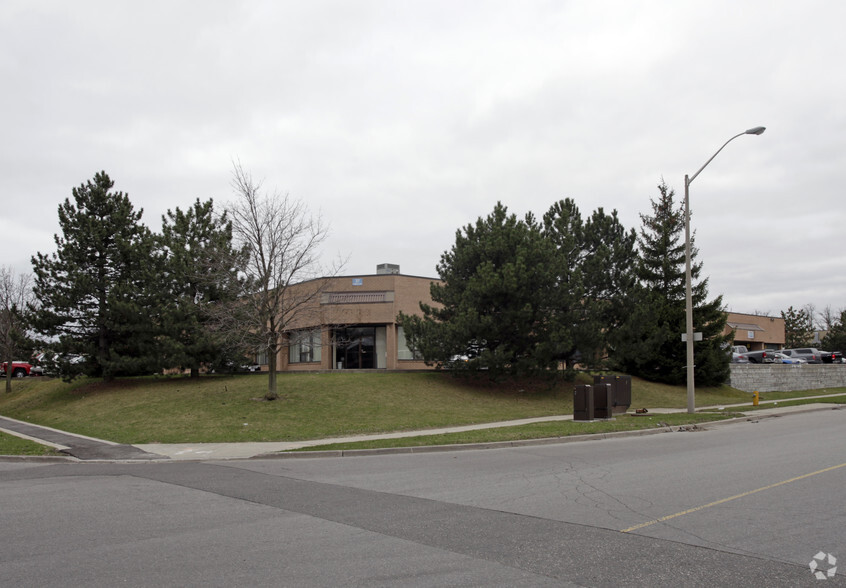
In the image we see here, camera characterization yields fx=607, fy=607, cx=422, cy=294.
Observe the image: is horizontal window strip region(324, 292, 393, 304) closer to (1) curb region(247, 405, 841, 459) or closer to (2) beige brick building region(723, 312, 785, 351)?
(1) curb region(247, 405, 841, 459)

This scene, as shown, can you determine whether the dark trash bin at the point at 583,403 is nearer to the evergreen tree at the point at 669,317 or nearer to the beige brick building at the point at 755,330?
the evergreen tree at the point at 669,317

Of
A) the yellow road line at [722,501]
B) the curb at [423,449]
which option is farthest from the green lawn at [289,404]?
the yellow road line at [722,501]

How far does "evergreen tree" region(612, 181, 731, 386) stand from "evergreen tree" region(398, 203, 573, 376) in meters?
7.95

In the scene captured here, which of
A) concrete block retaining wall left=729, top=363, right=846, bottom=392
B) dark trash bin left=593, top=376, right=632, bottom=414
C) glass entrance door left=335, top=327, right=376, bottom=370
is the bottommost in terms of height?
concrete block retaining wall left=729, top=363, right=846, bottom=392

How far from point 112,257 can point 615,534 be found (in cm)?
3103

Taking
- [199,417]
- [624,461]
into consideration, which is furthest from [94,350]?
[624,461]

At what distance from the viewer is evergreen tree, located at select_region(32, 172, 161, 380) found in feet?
95.5

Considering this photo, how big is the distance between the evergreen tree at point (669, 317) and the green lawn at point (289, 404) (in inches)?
57.4

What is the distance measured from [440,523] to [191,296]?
85.9 feet

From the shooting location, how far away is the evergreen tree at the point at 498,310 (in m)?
26.8


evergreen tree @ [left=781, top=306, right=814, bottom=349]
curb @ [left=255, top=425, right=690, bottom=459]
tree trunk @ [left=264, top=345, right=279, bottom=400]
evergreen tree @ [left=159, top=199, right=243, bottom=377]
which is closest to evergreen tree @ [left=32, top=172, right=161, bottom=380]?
evergreen tree @ [left=159, top=199, right=243, bottom=377]

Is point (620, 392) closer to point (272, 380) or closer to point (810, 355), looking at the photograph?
point (272, 380)

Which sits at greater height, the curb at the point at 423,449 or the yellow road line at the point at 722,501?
the yellow road line at the point at 722,501

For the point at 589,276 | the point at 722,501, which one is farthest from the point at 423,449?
the point at 589,276
